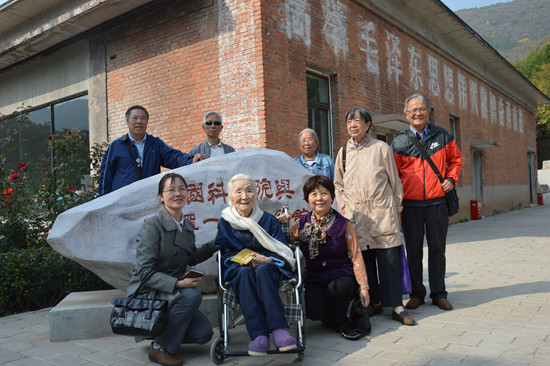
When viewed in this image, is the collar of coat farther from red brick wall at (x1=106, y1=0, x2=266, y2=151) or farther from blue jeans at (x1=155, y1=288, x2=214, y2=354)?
red brick wall at (x1=106, y1=0, x2=266, y2=151)

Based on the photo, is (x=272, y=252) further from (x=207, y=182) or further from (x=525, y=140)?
(x=525, y=140)

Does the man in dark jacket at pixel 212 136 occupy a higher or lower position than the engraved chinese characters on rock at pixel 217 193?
higher

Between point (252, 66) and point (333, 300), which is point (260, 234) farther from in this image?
point (252, 66)

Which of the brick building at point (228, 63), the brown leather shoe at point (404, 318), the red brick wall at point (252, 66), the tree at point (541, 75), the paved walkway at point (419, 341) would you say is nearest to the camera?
the paved walkway at point (419, 341)

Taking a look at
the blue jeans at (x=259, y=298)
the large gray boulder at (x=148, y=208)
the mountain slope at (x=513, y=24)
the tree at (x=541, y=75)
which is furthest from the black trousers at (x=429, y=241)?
the mountain slope at (x=513, y=24)

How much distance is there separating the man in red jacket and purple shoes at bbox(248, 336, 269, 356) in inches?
77.6

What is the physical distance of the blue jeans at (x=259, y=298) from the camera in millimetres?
2951

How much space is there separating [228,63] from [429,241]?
4.74m

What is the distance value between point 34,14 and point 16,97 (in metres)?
3.08

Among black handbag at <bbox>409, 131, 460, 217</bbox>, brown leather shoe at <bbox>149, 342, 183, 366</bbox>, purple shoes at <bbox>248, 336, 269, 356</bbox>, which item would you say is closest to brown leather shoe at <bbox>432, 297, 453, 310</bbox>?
black handbag at <bbox>409, 131, 460, 217</bbox>

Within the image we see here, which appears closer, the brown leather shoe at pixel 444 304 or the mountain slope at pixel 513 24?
the brown leather shoe at pixel 444 304

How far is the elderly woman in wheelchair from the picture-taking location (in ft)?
9.63

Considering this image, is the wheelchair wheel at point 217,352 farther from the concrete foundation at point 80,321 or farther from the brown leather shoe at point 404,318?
the brown leather shoe at point 404,318

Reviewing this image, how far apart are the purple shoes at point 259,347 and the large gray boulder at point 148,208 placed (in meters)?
1.28
